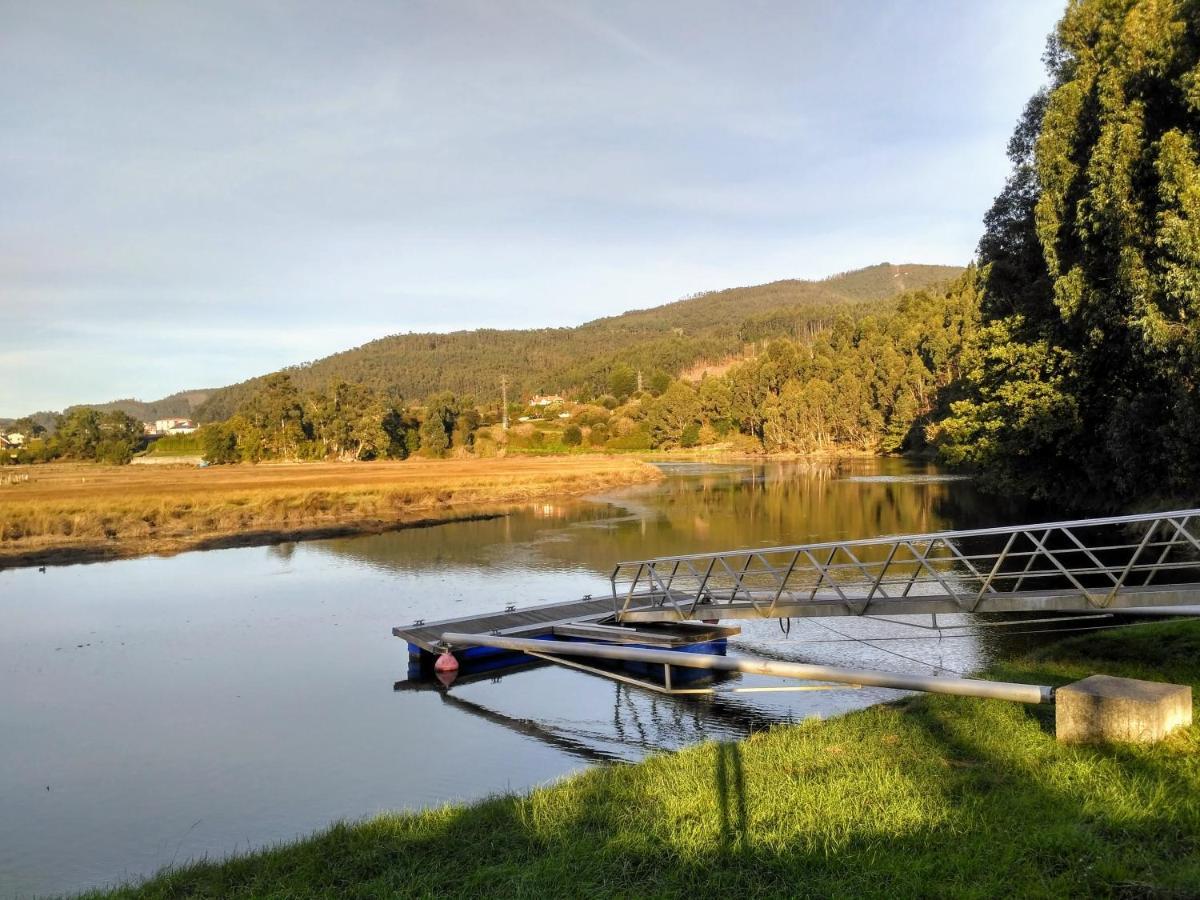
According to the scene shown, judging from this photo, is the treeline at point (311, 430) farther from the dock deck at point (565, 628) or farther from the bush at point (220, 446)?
the dock deck at point (565, 628)

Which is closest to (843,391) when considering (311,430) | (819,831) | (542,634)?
(311,430)

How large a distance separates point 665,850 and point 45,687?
15394mm

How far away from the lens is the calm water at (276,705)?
10.7 meters

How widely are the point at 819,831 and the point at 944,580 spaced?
7.47 m

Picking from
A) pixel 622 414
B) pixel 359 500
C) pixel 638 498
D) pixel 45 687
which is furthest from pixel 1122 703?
pixel 622 414

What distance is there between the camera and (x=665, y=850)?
22.4 ft

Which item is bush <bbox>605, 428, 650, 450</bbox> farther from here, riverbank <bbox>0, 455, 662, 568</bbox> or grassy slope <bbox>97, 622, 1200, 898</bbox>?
grassy slope <bbox>97, 622, 1200, 898</bbox>

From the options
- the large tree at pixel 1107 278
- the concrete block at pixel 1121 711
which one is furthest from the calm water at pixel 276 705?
the large tree at pixel 1107 278

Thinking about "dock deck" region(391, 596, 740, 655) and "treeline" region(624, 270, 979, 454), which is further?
"treeline" region(624, 270, 979, 454)

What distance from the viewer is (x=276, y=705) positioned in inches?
605

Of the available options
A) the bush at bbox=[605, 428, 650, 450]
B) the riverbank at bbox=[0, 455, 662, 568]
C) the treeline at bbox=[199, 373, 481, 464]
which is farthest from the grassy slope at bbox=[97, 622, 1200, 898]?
the bush at bbox=[605, 428, 650, 450]

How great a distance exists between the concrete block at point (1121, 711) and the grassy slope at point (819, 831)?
0.51 ft

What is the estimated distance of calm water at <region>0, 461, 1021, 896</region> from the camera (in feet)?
35.2

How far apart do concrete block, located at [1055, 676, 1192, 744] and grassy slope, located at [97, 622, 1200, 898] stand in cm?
16
